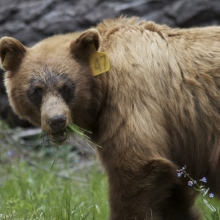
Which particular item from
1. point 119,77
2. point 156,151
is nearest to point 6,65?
point 119,77

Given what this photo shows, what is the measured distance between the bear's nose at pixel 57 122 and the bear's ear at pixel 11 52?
807mm

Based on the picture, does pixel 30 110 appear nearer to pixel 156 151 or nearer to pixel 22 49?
pixel 22 49

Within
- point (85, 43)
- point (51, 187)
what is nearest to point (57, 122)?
point (85, 43)

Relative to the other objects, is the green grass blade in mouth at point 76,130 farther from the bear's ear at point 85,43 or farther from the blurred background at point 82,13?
the blurred background at point 82,13

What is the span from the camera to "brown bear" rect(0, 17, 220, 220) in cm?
527

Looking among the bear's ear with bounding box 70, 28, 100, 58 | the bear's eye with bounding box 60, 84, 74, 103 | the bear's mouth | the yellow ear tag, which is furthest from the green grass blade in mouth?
the bear's ear with bounding box 70, 28, 100, 58

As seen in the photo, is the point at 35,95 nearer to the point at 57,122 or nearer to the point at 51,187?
the point at 57,122

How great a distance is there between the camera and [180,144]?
18.2 feet

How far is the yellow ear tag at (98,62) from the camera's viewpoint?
213 inches

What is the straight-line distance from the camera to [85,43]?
18.3 ft

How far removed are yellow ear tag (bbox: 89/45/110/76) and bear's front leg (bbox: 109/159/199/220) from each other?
87cm

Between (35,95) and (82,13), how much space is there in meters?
3.91

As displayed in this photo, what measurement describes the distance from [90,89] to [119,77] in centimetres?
29

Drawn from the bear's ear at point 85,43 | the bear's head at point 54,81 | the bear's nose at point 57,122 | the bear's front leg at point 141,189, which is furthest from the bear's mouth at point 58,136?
the bear's ear at point 85,43
